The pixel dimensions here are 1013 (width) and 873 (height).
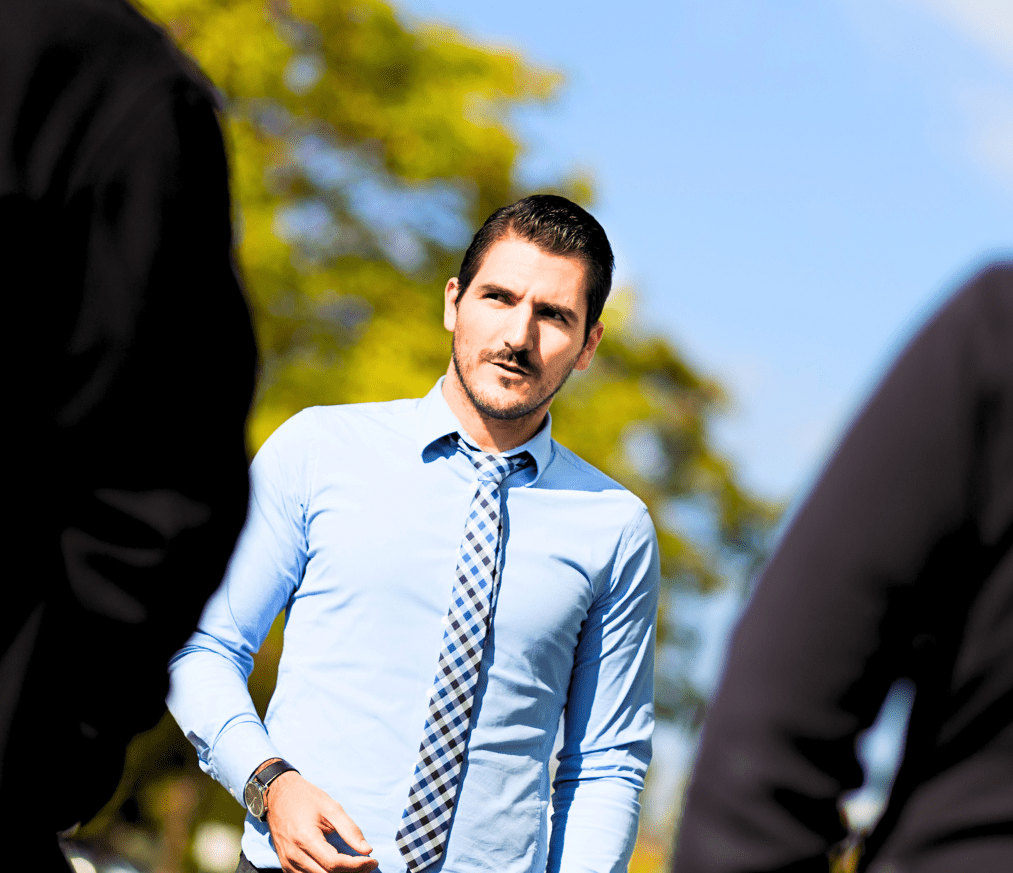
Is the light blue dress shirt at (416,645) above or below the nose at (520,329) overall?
below

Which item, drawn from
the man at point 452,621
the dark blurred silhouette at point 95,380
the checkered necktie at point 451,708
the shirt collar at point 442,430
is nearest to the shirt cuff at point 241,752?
the man at point 452,621

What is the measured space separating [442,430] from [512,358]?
25 centimetres

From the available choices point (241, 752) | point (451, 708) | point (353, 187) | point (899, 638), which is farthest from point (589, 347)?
point (353, 187)

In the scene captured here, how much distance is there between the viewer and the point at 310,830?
2543 mm

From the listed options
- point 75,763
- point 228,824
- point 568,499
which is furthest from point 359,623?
point 228,824

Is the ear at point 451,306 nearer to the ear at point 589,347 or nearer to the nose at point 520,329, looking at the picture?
the nose at point 520,329

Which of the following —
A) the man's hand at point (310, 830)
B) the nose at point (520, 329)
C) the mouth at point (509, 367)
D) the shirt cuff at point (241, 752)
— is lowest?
the man's hand at point (310, 830)

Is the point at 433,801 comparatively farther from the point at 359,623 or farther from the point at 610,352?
the point at 610,352

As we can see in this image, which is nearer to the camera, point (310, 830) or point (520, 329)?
point (310, 830)

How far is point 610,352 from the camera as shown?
53.4 ft

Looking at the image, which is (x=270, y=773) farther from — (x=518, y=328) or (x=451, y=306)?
(x=451, y=306)

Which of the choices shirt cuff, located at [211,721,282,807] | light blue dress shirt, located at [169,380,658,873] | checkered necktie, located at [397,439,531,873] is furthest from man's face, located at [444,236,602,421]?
shirt cuff, located at [211,721,282,807]

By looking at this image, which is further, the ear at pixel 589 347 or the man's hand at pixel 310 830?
the ear at pixel 589 347

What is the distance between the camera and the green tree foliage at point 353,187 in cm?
1238
